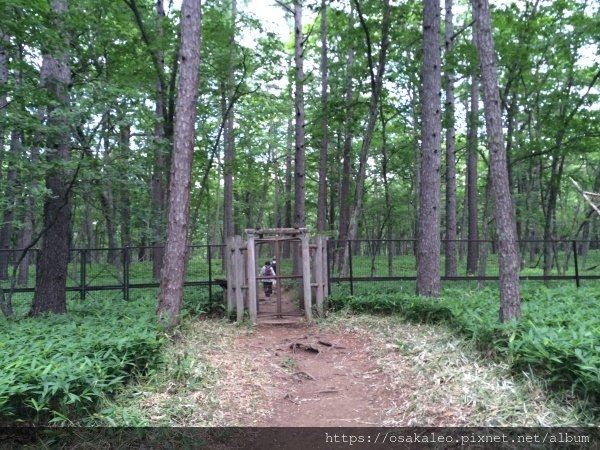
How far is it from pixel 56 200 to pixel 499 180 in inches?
294

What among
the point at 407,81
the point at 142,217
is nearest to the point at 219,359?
the point at 142,217

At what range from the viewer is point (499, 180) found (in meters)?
5.39

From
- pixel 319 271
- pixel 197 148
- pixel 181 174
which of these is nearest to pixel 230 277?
pixel 319 271

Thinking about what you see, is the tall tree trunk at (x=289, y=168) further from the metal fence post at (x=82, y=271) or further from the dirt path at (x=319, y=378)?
the dirt path at (x=319, y=378)

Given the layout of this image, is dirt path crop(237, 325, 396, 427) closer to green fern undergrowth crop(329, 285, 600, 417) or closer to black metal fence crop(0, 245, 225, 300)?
green fern undergrowth crop(329, 285, 600, 417)

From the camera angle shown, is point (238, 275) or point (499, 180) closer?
point (499, 180)

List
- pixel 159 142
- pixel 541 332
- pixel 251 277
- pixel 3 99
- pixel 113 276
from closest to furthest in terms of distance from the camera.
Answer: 1. pixel 541 332
2. pixel 159 142
3. pixel 251 277
4. pixel 113 276
5. pixel 3 99

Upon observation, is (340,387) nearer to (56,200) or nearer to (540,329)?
(540,329)

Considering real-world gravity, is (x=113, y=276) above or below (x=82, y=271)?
below

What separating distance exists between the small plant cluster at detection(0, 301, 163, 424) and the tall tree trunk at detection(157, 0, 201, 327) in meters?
0.57

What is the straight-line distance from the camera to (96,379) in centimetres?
408

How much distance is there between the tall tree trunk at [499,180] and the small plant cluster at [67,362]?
4.41m

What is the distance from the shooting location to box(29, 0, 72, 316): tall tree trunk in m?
7.46

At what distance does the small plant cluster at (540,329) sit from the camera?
4.03 metres
